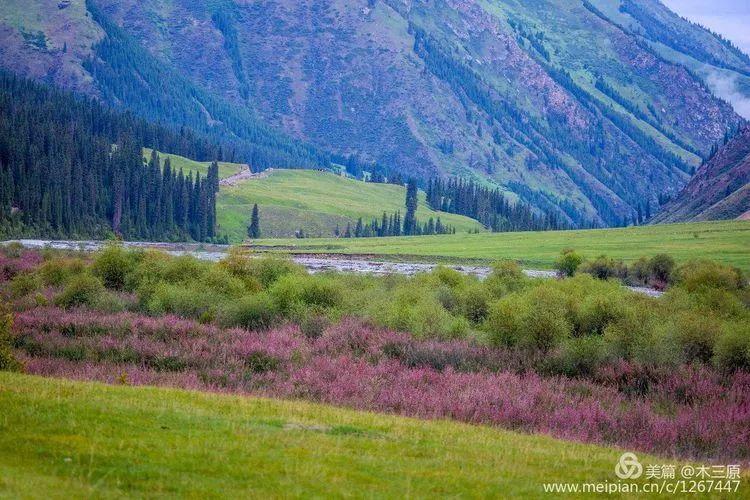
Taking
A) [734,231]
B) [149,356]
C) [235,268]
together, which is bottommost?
[149,356]

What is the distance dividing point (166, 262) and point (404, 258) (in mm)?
66864

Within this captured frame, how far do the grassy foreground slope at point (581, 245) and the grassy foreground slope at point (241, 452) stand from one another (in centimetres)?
8007

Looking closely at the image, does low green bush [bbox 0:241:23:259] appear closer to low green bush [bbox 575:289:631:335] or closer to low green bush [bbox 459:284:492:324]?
low green bush [bbox 459:284:492:324]

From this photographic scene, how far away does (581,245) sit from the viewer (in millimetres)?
126688

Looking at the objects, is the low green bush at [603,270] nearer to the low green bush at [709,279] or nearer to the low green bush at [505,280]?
the low green bush at [709,279]

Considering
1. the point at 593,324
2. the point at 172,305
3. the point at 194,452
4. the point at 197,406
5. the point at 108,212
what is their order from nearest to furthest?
the point at 194,452
the point at 197,406
the point at 593,324
the point at 172,305
the point at 108,212

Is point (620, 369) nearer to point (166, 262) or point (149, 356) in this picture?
point (149, 356)

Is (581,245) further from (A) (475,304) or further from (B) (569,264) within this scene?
(A) (475,304)

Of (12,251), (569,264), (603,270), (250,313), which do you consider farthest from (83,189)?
(250,313)

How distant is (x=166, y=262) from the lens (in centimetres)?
5428

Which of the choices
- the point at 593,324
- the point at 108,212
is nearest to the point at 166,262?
the point at 593,324

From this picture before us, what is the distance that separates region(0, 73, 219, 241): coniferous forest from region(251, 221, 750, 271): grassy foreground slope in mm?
33261

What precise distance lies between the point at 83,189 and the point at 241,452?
15156cm

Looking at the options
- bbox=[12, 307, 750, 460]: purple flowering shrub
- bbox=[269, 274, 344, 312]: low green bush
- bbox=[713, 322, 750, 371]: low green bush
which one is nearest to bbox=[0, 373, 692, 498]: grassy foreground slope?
bbox=[12, 307, 750, 460]: purple flowering shrub
